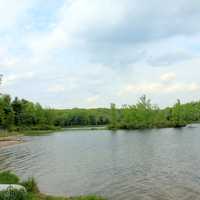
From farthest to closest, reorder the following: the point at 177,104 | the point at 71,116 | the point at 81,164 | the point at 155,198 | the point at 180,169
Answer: the point at 71,116
the point at 177,104
the point at 81,164
the point at 180,169
the point at 155,198

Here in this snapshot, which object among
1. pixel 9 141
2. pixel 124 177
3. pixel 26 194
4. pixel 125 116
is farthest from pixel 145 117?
pixel 26 194

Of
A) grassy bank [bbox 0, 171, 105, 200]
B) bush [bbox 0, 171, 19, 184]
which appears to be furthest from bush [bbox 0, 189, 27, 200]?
bush [bbox 0, 171, 19, 184]

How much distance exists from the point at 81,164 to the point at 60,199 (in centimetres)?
1933

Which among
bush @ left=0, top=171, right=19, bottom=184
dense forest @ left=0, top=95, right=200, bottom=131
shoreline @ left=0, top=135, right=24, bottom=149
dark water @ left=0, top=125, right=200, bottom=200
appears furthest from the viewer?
dense forest @ left=0, top=95, right=200, bottom=131

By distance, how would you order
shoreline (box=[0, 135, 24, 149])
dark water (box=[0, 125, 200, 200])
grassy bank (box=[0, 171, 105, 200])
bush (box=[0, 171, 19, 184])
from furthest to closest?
shoreline (box=[0, 135, 24, 149]) → dark water (box=[0, 125, 200, 200]) → bush (box=[0, 171, 19, 184]) → grassy bank (box=[0, 171, 105, 200])

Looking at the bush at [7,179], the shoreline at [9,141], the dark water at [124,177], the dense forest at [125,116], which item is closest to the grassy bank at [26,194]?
the bush at [7,179]

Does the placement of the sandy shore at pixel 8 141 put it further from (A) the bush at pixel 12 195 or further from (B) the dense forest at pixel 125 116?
(A) the bush at pixel 12 195

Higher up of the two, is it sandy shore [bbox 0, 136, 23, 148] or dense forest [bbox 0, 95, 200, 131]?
dense forest [bbox 0, 95, 200, 131]

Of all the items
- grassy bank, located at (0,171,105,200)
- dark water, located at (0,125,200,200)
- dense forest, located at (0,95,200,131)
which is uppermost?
dense forest, located at (0,95,200,131)

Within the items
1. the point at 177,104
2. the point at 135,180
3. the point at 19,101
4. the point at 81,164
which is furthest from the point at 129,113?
the point at 135,180

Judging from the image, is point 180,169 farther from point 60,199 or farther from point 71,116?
point 71,116

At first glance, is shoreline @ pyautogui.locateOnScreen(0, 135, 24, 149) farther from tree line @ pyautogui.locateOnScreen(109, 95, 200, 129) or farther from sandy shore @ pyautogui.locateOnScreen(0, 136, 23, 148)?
tree line @ pyautogui.locateOnScreen(109, 95, 200, 129)

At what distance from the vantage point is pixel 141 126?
14262 cm

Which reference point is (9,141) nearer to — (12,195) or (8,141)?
(8,141)
